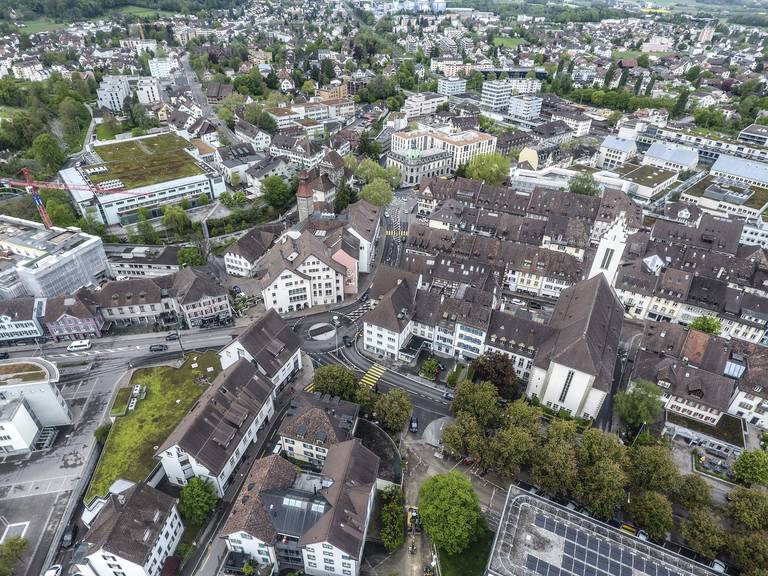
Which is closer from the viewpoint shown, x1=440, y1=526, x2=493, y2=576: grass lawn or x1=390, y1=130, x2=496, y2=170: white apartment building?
x1=440, y1=526, x2=493, y2=576: grass lawn

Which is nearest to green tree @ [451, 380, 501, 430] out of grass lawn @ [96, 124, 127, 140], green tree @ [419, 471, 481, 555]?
green tree @ [419, 471, 481, 555]

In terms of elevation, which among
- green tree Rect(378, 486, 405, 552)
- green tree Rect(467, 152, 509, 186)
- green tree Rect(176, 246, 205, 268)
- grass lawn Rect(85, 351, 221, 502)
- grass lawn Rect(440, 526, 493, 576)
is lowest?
grass lawn Rect(85, 351, 221, 502)

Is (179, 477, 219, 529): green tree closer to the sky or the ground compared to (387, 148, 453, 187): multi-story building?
closer to the ground

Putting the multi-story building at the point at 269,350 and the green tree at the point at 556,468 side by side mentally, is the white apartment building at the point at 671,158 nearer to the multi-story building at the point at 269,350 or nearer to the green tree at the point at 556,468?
the green tree at the point at 556,468

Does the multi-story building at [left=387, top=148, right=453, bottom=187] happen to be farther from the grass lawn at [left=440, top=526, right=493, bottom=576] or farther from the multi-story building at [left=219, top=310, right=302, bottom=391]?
the grass lawn at [left=440, top=526, right=493, bottom=576]

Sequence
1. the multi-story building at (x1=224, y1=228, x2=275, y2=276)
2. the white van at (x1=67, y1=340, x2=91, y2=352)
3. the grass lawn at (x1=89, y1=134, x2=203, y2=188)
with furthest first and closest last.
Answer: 1. the grass lawn at (x1=89, y1=134, x2=203, y2=188)
2. the multi-story building at (x1=224, y1=228, x2=275, y2=276)
3. the white van at (x1=67, y1=340, x2=91, y2=352)

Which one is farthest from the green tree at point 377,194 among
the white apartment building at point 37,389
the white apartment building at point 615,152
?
the white apartment building at point 615,152
